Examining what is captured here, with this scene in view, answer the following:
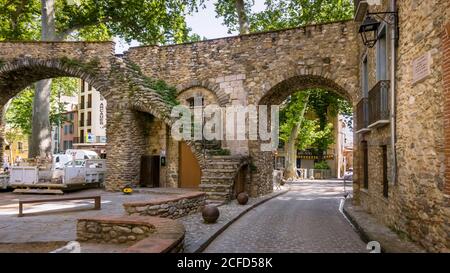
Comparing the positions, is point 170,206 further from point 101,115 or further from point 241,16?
point 101,115

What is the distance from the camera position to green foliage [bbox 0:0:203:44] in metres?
22.5

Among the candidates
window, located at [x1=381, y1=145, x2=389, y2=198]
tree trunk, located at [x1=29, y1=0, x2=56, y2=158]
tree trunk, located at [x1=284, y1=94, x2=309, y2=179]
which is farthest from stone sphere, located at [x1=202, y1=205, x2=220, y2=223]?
tree trunk, located at [x1=284, y1=94, x2=309, y2=179]

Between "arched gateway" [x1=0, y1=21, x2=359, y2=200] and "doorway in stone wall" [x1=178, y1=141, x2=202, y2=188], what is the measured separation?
328mm

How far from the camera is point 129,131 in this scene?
1677 cm

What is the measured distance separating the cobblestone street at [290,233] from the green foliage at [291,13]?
1492cm

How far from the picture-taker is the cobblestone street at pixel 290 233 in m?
6.99

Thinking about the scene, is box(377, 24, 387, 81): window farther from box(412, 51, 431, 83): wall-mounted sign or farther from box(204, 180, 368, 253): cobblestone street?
box(204, 180, 368, 253): cobblestone street

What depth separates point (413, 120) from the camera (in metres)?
6.91

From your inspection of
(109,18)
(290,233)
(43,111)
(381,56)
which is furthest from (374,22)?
(109,18)

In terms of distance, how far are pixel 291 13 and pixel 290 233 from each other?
19392 mm

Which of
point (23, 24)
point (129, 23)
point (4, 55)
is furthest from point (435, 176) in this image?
point (23, 24)

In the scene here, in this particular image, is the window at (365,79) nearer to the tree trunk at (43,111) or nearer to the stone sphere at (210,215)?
the stone sphere at (210,215)
